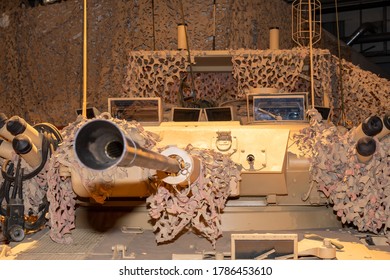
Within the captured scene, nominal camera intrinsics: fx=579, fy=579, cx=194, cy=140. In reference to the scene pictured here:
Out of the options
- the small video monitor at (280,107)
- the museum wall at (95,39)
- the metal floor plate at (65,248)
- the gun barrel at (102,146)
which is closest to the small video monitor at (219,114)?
the small video monitor at (280,107)

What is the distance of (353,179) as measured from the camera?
14.8 ft

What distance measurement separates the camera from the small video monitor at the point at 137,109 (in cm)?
612

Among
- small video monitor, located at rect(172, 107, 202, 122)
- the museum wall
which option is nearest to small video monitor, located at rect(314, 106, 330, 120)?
small video monitor, located at rect(172, 107, 202, 122)

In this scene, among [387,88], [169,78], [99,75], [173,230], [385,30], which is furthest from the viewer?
[385,30]

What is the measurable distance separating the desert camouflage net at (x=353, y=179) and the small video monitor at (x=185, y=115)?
78.9 inches

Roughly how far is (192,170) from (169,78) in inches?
210

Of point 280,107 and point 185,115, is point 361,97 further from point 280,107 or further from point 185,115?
point 185,115

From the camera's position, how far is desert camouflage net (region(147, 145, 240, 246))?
390 cm

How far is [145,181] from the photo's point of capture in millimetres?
4395

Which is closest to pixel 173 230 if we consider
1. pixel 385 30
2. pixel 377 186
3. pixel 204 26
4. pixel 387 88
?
pixel 377 186

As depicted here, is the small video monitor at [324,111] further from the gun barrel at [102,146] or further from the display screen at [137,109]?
the gun barrel at [102,146]

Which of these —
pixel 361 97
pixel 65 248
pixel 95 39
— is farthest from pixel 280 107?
pixel 95 39

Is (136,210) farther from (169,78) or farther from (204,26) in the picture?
(204,26)

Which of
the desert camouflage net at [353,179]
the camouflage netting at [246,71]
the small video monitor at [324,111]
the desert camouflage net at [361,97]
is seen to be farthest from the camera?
the desert camouflage net at [361,97]
